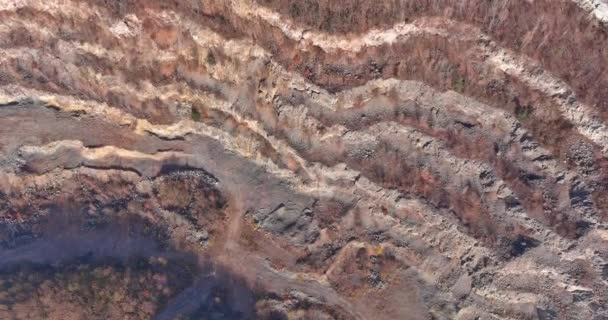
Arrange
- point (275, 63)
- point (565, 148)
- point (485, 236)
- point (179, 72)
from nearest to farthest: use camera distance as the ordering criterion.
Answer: point (565, 148) < point (485, 236) < point (275, 63) < point (179, 72)

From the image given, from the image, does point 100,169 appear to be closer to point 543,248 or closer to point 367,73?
point 367,73

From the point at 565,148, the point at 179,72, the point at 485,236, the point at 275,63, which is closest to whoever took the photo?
the point at 565,148

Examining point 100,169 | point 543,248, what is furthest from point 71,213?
point 543,248

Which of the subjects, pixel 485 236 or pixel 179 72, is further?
pixel 179 72

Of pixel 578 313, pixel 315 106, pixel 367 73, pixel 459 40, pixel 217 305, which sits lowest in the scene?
pixel 217 305

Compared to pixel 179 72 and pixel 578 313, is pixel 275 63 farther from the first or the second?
pixel 578 313

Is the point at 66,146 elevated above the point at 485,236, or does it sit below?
below
